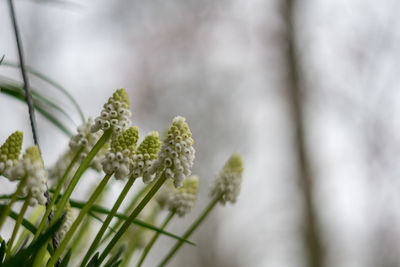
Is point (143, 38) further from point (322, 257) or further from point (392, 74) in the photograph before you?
point (322, 257)

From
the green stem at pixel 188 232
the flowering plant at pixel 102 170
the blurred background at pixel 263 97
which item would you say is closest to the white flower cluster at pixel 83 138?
the flowering plant at pixel 102 170

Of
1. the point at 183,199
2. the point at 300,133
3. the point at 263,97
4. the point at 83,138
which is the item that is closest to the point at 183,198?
the point at 183,199

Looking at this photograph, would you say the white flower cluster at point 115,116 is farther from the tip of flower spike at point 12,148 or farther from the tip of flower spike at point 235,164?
the tip of flower spike at point 235,164

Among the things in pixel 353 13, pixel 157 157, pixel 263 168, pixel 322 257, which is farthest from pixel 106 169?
pixel 263 168

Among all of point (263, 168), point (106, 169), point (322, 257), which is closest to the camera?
point (106, 169)

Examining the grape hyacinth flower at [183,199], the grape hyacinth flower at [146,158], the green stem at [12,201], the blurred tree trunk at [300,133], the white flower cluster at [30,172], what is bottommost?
the green stem at [12,201]

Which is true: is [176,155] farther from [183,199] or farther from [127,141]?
[183,199]
